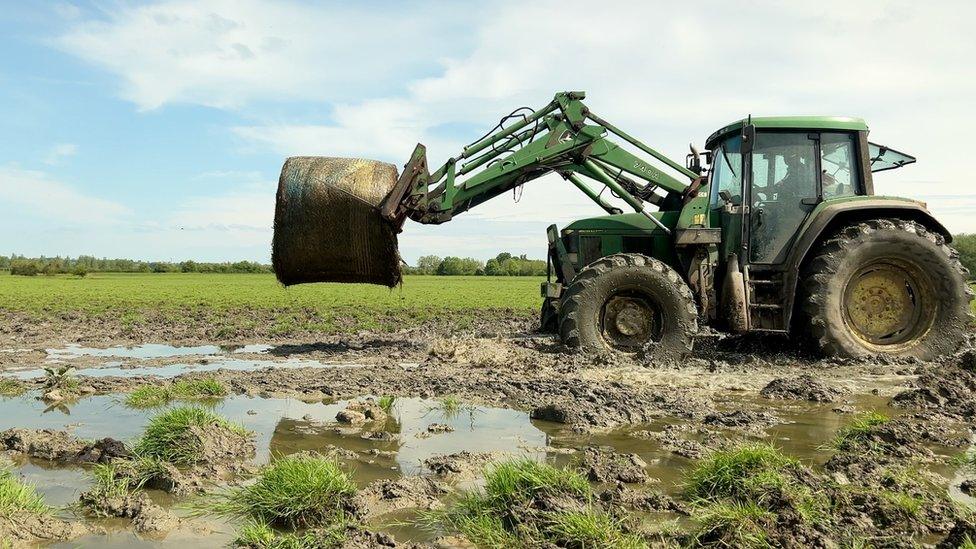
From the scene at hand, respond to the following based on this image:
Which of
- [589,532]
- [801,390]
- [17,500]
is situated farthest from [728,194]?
[17,500]

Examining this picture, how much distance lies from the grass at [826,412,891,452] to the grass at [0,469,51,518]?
4656 mm

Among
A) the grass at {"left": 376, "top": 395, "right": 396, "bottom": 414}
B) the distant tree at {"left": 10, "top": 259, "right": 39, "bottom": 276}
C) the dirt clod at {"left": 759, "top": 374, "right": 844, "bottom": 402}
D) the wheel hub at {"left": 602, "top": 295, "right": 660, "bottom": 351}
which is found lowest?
the grass at {"left": 376, "top": 395, "right": 396, "bottom": 414}

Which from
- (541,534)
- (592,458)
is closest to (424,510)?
(541,534)

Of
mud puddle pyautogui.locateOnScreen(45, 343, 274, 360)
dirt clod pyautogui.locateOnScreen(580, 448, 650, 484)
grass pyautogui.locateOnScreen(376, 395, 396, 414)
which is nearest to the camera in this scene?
dirt clod pyautogui.locateOnScreen(580, 448, 650, 484)

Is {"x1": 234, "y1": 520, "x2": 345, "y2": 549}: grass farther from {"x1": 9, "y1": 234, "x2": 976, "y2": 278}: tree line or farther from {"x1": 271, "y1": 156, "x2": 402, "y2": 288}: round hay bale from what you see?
{"x1": 9, "y1": 234, "x2": 976, "y2": 278}: tree line

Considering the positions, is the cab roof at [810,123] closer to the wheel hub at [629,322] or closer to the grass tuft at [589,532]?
the wheel hub at [629,322]

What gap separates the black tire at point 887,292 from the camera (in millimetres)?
8664

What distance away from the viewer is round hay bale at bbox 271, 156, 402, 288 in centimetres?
885

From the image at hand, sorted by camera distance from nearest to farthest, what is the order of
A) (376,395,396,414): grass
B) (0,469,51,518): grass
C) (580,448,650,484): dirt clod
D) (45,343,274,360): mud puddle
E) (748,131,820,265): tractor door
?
(0,469,51,518): grass < (580,448,650,484): dirt clod < (376,395,396,414): grass < (748,131,820,265): tractor door < (45,343,274,360): mud puddle

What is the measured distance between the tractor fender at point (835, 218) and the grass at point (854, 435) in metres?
3.74

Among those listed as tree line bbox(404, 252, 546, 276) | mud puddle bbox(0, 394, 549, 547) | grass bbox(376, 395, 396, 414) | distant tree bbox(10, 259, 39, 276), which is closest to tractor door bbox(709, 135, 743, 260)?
mud puddle bbox(0, 394, 549, 547)

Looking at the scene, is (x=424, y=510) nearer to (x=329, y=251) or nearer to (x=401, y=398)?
(x=401, y=398)

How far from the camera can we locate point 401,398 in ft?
22.3

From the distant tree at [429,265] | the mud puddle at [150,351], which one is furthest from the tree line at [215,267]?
the mud puddle at [150,351]
